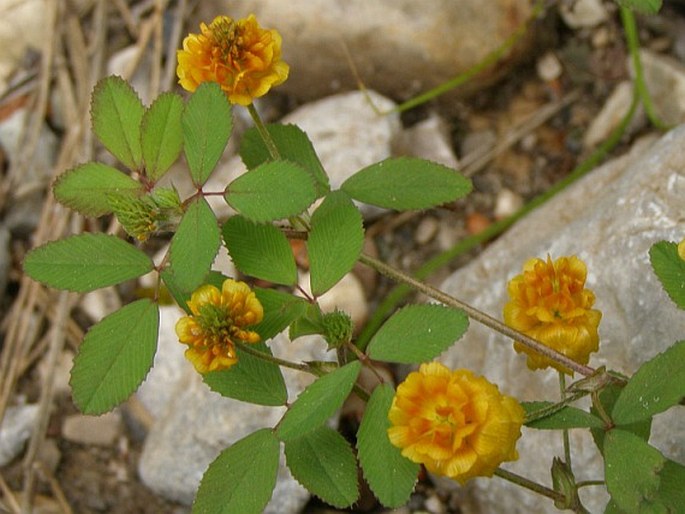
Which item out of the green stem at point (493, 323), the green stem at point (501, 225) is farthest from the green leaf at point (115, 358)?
the green stem at point (501, 225)

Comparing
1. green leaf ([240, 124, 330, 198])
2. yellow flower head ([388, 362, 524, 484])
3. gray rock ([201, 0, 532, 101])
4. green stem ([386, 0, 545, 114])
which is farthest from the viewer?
gray rock ([201, 0, 532, 101])

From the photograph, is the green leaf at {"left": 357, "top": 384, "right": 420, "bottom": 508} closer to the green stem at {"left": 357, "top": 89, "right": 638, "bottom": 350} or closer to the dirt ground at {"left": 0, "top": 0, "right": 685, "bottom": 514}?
the green stem at {"left": 357, "top": 89, "right": 638, "bottom": 350}

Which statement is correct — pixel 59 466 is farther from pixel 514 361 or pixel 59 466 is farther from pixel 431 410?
pixel 431 410

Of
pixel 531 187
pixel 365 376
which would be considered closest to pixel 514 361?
pixel 365 376

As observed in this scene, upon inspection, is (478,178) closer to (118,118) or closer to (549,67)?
(549,67)

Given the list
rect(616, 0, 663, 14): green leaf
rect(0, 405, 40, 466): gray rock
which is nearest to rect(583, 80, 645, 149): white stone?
rect(616, 0, 663, 14): green leaf

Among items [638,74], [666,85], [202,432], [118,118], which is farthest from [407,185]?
[666,85]

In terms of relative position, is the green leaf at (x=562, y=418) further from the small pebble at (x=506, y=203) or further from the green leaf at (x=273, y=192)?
the small pebble at (x=506, y=203)
